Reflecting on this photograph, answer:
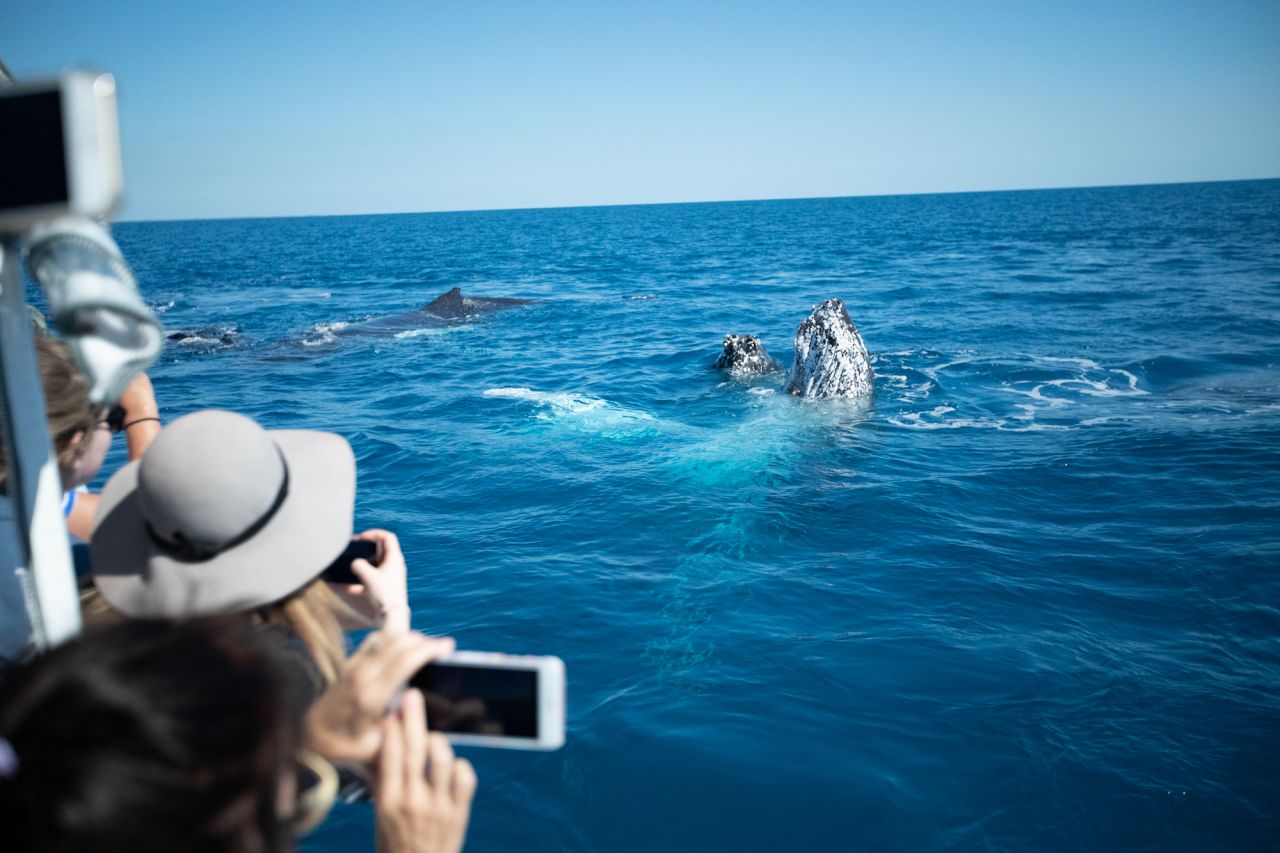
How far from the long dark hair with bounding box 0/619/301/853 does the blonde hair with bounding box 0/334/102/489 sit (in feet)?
3.86

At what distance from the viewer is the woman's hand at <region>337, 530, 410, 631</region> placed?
216 cm

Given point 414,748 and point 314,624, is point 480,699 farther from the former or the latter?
point 314,624

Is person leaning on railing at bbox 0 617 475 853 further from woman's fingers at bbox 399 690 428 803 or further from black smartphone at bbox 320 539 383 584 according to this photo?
black smartphone at bbox 320 539 383 584

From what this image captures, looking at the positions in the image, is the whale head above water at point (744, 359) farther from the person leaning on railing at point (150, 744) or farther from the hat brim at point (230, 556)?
the person leaning on railing at point (150, 744)

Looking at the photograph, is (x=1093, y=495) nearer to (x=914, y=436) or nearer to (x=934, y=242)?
(x=914, y=436)

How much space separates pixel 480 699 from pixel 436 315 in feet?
84.3

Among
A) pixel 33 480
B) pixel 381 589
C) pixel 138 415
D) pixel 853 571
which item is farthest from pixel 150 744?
pixel 853 571

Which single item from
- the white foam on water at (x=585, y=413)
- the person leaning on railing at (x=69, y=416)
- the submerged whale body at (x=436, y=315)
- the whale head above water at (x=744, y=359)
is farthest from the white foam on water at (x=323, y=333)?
the person leaning on railing at (x=69, y=416)

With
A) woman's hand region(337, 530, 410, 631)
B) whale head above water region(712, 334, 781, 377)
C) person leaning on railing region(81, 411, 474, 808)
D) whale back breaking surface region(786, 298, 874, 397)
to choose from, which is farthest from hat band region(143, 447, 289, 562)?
whale head above water region(712, 334, 781, 377)

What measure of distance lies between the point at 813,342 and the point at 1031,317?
12297mm

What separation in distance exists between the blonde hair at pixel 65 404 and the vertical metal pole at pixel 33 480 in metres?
0.57

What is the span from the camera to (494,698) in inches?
61.0

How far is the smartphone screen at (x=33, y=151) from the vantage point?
43.7 inches

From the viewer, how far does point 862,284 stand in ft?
109
